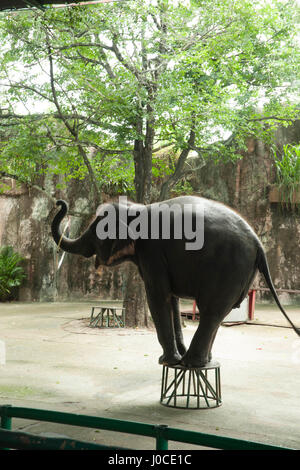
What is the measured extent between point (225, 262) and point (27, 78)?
587cm

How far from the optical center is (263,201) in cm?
1333

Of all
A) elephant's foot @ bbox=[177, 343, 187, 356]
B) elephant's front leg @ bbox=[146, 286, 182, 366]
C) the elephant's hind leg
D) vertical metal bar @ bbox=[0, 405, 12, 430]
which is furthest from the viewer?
elephant's foot @ bbox=[177, 343, 187, 356]

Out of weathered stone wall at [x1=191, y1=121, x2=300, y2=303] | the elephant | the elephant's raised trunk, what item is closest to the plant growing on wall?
weathered stone wall at [x1=191, y1=121, x2=300, y2=303]

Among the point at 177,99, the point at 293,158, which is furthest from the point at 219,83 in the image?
the point at 293,158

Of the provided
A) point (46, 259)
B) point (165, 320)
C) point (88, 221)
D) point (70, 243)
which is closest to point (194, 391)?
point (165, 320)

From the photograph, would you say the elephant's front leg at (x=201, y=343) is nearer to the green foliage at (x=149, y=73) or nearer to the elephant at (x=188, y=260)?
the elephant at (x=188, y=260)

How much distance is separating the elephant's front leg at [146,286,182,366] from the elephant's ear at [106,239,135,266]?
1.22ft

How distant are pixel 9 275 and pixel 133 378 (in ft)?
28.5

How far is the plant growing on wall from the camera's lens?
12328mm

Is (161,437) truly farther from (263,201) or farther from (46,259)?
(46,259)

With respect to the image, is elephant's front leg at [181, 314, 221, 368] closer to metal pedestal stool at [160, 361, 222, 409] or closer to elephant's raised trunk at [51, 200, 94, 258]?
metal pedestal stool at [160, 361, 222, 409]

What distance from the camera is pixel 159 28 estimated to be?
29.5ft

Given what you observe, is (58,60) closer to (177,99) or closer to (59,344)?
(177,99)

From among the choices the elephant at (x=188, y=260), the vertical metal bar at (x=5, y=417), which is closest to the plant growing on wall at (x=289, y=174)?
the elephant at (x=188, y=260)
